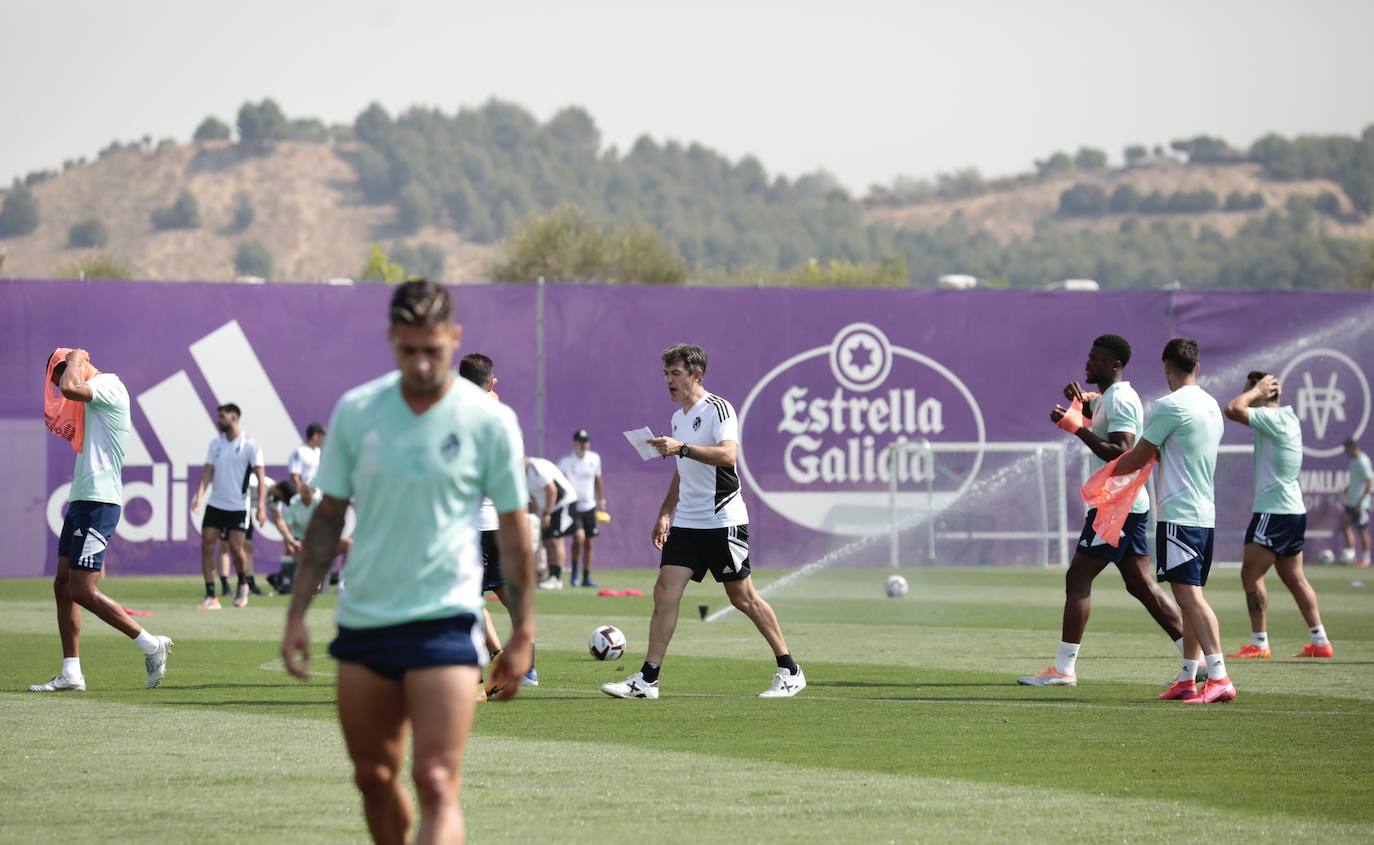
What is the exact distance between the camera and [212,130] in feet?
550

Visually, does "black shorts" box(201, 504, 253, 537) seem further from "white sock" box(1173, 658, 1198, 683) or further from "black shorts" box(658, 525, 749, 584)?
"white sock" box(1173, 658, 1198, 683)

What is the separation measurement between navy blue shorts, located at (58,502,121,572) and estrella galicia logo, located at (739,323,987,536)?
1828 centimetres

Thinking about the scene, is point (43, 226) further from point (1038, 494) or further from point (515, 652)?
point (515, 652)

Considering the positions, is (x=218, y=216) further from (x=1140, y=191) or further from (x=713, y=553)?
(x=713, y=553)

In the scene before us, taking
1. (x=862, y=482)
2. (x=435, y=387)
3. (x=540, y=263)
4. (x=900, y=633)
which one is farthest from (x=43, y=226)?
(x=435, y=387)

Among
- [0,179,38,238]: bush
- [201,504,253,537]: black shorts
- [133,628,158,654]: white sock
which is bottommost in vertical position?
[133,628,158,654]: white sock

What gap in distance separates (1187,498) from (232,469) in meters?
13.5

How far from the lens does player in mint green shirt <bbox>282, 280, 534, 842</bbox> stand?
5.80 m

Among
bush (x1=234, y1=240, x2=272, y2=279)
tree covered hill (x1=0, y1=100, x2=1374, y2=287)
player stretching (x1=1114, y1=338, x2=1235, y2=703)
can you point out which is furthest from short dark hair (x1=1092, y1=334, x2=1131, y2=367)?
bush (x1=234, y1=240, x2=272, y2=279)

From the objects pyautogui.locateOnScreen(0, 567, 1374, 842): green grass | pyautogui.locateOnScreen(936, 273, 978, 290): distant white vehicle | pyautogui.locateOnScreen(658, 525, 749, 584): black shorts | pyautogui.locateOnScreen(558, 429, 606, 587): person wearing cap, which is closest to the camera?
pyautogui.locateOnScreen(0, 567, 1374, 842): green grass

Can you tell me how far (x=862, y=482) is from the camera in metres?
30.9

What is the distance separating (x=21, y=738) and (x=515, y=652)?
17.9 feet

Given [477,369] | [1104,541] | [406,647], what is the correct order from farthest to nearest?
[1104,541]
[477,369]
[406,647]

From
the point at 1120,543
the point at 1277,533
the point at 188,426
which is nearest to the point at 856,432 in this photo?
the point at 188,426
